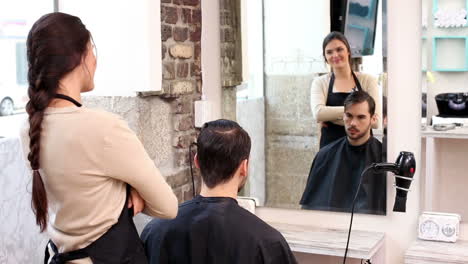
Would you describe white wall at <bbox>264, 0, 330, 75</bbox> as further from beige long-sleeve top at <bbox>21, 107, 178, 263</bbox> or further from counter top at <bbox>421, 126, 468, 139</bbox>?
beige long-sleeve top at <bbox>21, 107, 178, 263</bbox>

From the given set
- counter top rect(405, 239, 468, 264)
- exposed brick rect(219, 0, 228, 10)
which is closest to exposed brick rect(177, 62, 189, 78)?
exposed brick rect(219, 0, 228, 10)

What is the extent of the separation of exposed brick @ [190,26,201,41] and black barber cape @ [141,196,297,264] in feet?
4.17

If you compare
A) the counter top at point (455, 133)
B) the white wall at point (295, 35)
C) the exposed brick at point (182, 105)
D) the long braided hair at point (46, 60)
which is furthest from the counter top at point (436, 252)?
the long braided hair at point (46, 60)

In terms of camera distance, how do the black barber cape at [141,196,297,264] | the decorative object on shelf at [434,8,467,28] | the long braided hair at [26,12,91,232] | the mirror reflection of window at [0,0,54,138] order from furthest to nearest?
the decorative object on shelf at [434,8,467,28] → the mirror reflection of window at [0,0,54,138] → the black barber cape at [141,196,297,264] → the long braided hair at [26,12,91,232]

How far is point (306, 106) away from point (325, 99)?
10 centimetres

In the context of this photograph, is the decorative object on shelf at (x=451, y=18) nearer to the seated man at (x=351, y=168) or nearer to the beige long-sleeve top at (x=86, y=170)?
the seated man at (x=351, y=168)

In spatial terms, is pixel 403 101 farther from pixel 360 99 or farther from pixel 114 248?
pixel 114 248

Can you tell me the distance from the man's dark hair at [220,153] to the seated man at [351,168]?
0.96 metres

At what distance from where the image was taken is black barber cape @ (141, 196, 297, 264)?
1.95m

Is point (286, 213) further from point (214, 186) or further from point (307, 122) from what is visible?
point (214, 186)

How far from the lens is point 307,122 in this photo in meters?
3.03

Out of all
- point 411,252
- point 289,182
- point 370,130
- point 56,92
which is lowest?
point 411,252

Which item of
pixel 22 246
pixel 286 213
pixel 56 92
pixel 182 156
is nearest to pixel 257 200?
pixel 286 213

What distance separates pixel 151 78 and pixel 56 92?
118 cm
